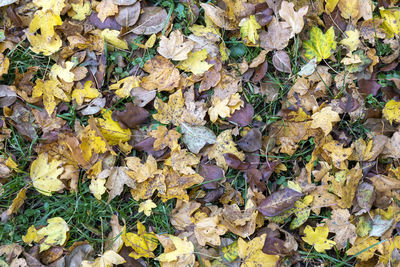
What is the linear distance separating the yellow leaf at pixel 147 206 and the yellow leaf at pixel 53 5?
4.42 ft

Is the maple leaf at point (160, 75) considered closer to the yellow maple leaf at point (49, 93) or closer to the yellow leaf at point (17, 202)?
the yellow maple leaf at point (49, 93)

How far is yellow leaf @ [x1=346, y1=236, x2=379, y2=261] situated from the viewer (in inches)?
→ 84.7

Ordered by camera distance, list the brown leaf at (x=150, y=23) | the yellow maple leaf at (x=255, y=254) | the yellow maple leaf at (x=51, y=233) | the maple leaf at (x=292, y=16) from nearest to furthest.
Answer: the yellow maple leaf at (x=255, y=254)
the yellow maple leaf at (x=51, y=233)
the maple leaf at (x=292, y=16)
the brown leaf at (x=150, y=23)

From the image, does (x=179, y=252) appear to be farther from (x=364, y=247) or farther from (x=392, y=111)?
(x=392, y=111)

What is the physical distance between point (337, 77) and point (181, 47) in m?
1.01

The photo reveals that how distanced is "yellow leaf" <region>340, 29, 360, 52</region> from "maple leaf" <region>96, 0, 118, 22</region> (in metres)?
1.50

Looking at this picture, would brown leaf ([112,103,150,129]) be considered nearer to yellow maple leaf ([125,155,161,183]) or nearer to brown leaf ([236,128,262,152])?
yellow maple leaf ([125,155,161,183])

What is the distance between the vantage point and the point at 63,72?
2465mm

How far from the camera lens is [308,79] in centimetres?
243

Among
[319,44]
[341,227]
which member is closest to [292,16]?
[319,44]

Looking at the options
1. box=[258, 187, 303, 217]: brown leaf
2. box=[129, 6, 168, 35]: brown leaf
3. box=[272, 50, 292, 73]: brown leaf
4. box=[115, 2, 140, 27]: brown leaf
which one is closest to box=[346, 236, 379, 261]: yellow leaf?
box=[258, 187, 303, 217]: brown leaf

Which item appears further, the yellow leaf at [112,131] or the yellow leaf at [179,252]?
the yellow leaf at [112,131]

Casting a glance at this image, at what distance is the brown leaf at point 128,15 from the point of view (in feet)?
8.18

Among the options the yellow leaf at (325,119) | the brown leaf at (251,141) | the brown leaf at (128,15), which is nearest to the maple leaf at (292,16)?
the yellow leaf at (325,119)
